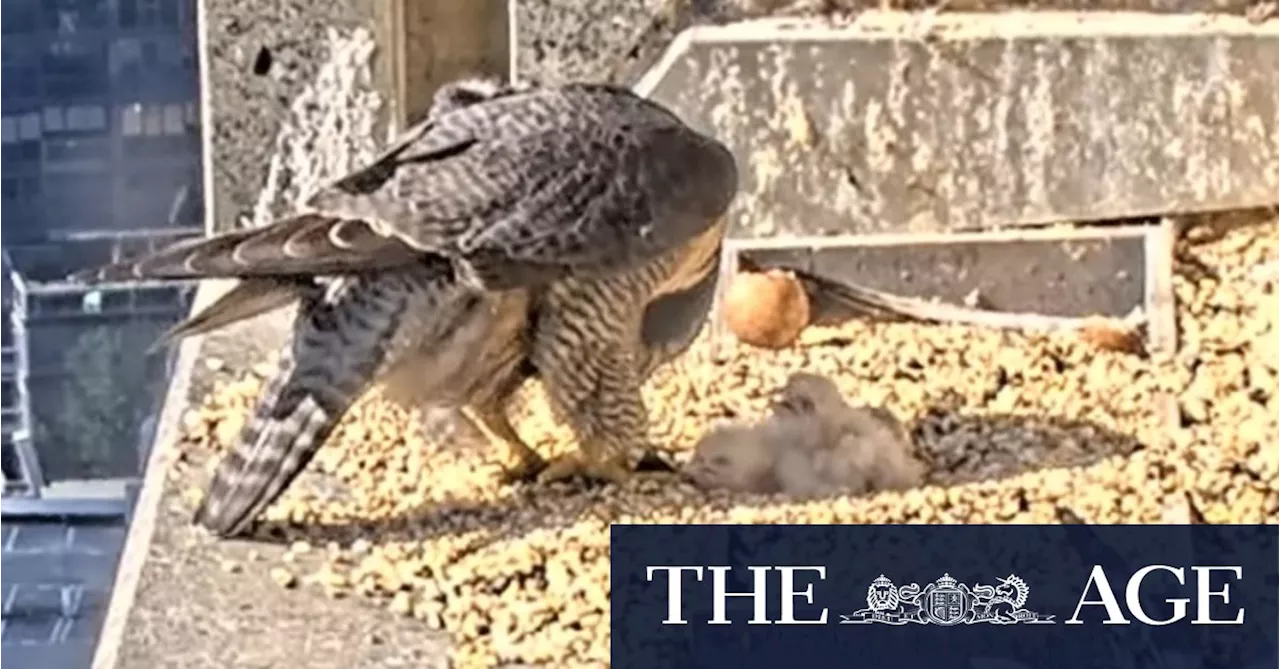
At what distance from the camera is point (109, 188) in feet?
4.48

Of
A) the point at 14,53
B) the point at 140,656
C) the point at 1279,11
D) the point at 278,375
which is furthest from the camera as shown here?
the point at 1279,11

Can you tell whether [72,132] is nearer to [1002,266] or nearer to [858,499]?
[858,499]

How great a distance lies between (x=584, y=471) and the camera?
1.30 metres

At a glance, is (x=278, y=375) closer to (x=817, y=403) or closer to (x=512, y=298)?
(x=512, y=298)

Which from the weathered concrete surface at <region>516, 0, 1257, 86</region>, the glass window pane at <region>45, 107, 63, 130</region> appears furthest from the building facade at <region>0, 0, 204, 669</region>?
the weathered concrete surface at <region>516, 0, 1257, 86</region>

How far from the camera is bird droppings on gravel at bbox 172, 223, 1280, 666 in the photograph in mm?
1153

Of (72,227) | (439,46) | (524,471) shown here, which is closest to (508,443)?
(524,471)

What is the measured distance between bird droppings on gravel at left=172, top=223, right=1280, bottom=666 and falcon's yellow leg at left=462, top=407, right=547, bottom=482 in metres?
0.01

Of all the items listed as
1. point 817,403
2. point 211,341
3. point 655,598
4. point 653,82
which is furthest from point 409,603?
point 653,82

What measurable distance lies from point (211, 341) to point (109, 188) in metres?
0.21

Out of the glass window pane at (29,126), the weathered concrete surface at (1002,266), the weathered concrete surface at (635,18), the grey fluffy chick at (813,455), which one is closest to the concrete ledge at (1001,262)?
the weathered concrete surface at (1002,266)

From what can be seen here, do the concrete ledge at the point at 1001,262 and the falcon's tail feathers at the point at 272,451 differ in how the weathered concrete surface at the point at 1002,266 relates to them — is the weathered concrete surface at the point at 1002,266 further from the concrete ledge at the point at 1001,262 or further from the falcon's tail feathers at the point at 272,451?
the falcon's tail feathers at the point at 272,451

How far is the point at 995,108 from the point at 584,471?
20.3 inches

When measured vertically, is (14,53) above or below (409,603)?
above
